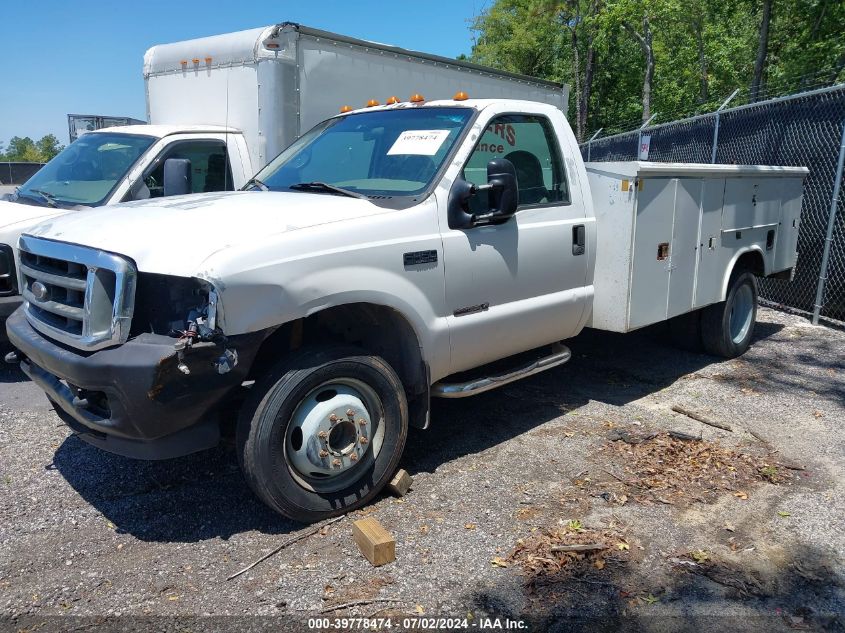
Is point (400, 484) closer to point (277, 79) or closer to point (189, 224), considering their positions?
point (189, 224)

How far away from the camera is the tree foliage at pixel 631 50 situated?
82.5 feet

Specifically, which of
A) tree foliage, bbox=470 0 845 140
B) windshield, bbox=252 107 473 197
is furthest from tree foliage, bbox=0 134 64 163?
windshield, bbox=252 107 473 197

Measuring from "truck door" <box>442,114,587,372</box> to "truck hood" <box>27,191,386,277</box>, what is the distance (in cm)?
73

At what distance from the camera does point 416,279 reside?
154 inches

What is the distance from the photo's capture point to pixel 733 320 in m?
7.01

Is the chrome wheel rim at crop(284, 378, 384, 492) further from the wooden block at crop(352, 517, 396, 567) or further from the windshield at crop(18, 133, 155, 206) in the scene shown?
the windshield at crop(18, 133, 155, 206)

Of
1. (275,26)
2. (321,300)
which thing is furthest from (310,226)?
(275,26)

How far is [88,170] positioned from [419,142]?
398 cm

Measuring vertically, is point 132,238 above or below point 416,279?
above

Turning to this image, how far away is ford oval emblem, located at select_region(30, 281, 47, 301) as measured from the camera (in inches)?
145

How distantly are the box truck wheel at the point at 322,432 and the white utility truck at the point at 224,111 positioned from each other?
12.1 feet

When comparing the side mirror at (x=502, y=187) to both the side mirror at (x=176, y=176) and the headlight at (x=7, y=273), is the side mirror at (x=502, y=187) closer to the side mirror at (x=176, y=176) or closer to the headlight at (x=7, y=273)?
the side mirror at (x=176, y=176)

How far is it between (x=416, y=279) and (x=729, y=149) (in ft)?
26.1

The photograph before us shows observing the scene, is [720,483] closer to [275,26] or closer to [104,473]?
[104,473]
